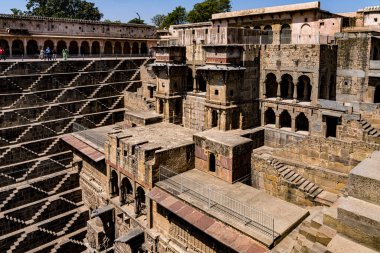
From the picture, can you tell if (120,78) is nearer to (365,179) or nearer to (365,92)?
(365,92)

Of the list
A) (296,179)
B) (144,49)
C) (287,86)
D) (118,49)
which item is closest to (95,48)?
(118,49)

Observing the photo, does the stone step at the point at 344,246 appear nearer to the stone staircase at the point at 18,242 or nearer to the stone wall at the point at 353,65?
the stone wall at the point at 353,65

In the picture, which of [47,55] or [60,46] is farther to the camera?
[60,46]

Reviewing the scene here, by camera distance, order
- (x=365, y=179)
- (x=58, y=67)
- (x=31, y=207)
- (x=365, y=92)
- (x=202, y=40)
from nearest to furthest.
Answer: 1. (x=365, y=179)
2. (x=31, y=207)
3. (x=365, y=92)
4. (x=202, y=40)
5. (x=58, y=67)

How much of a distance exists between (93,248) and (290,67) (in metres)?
17.3

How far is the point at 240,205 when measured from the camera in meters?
14.8

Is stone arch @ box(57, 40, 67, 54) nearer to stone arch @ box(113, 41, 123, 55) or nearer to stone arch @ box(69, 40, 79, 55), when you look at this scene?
stone arch @ box(69, 40, 79, 55)

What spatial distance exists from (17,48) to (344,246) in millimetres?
38629

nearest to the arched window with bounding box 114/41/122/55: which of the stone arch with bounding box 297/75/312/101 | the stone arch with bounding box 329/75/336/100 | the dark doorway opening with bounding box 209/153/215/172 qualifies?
the stone arch with bounding box 297/75/312/101

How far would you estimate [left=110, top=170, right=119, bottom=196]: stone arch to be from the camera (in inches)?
834

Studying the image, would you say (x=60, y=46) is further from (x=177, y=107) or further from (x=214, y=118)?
(x=214, y=118)

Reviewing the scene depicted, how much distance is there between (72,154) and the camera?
82.3 feet

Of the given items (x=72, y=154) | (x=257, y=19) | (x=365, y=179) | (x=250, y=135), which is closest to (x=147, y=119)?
(x=72, y=154)

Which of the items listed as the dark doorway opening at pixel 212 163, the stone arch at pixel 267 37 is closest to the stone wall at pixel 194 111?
the dark doorway opening at pixel 212 163
